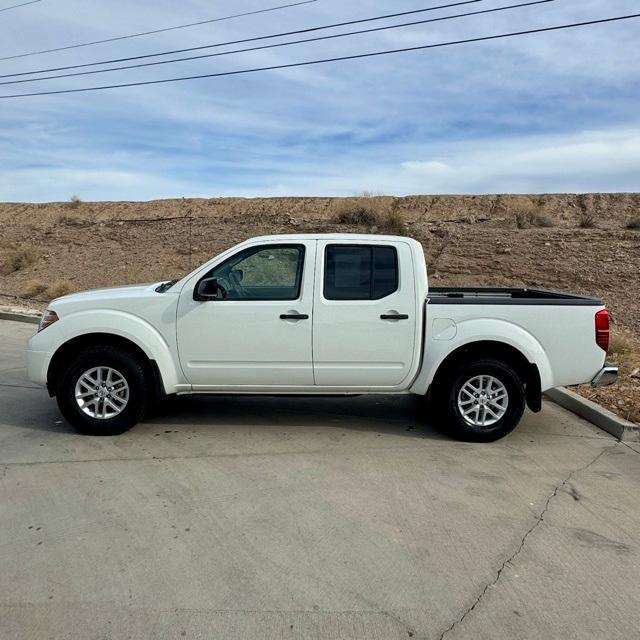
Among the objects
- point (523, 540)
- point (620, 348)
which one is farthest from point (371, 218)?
point (523, 540)

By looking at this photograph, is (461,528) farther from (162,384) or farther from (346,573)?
(162,384)

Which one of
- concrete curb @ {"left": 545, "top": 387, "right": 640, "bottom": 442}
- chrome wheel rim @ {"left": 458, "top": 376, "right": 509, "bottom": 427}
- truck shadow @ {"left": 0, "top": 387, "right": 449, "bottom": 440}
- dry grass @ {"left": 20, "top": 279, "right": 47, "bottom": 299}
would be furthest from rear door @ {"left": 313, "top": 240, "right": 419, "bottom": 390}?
dry grass @ {"left": 20, "top": 279, "right": 47, "bottom": 299}

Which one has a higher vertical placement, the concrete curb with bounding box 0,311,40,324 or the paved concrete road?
the concrete curb with bounding box 0,311,40,324

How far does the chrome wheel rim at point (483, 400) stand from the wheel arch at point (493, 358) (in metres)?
0.20

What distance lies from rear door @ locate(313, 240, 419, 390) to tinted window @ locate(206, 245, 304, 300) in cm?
25

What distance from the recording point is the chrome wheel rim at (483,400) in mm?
6285

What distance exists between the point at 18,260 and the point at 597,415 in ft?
81.2

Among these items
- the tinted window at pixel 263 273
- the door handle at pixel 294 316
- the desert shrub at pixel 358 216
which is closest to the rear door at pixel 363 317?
the door handle at pixel 294 316

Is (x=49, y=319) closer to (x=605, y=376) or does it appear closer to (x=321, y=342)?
(x=321, y=342)

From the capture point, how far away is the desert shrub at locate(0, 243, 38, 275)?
26.4m

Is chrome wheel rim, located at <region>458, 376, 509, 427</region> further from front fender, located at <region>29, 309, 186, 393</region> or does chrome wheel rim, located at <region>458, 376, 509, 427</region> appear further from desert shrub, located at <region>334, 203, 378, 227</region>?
desert shrub, located at <region>334, 203, 378, 227</region>

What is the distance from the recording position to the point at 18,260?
26656mm

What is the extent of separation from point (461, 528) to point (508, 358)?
7.59ft

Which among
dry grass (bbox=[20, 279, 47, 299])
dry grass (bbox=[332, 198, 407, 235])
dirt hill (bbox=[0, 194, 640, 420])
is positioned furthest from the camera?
dry grass (bbox=[332, 198, 407, 235])
